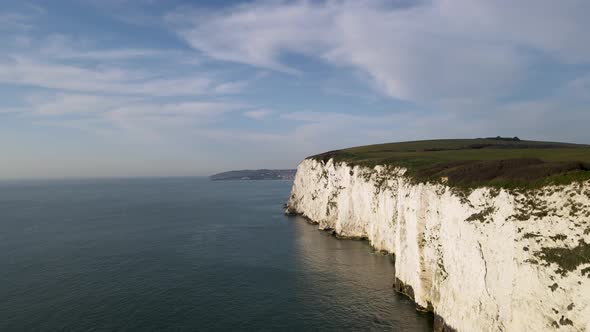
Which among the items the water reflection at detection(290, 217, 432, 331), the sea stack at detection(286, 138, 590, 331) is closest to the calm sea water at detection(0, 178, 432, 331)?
the water reflection at detection(290, 217, 432, 331)

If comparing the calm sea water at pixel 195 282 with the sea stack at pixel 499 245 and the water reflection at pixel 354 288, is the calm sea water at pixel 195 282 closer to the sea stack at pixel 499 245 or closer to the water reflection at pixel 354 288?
the water reflection at pixel 354 288

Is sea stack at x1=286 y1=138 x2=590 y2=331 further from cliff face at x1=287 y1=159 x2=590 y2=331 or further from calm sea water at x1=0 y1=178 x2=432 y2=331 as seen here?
calm sea water at x1=0 y1=178 x2=432 y2=331

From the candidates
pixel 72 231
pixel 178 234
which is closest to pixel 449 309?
pixel 178 234

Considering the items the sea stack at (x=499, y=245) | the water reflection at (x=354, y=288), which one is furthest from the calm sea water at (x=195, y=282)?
Result: the sea stack at (x=499, y=245)

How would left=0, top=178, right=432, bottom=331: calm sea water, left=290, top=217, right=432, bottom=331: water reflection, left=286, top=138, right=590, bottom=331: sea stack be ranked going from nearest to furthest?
1. left=286, top=138, right=590, bottom=331: sea stack
2. left=290, top=217, right=432, bottom=331: water reflection
3. left=0, top=178, right=432, bottom=331: calm sea water

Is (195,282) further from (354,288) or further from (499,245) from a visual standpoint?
(499,245)

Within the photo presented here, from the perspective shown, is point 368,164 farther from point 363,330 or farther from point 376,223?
point 363,330
